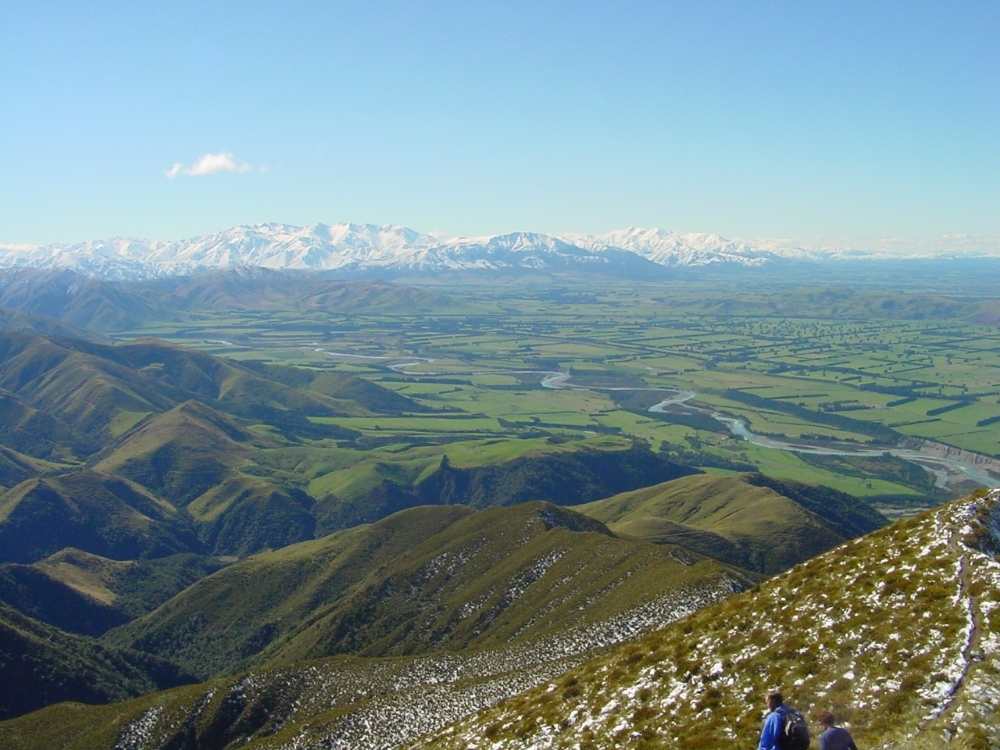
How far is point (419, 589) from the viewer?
13662 cm

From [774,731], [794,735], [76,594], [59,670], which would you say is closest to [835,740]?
[794,735]

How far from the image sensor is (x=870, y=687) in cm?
2838

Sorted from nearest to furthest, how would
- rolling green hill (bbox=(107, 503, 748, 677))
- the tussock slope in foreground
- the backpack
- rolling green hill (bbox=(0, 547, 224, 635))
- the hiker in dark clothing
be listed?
the hiker in dark clothing
the backpack
the tussock slope in foreground
rolling green hill (bbox=(107, 503, 748, 677))
rolling green hill (bbox=(0, 547, 224, 635))

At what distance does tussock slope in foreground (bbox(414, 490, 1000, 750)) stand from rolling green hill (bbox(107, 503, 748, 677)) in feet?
176

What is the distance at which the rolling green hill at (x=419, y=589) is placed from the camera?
108 meters

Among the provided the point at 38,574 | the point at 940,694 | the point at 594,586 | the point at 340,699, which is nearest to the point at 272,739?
the point at 340,699

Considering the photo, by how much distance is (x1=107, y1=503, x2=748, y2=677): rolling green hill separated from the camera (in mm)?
107688

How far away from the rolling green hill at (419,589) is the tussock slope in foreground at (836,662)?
5349cm

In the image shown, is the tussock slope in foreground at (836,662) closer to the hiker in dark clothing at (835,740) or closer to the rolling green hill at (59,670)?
the hiker in dark clothing at (835,740)

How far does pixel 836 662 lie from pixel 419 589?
11146 cm

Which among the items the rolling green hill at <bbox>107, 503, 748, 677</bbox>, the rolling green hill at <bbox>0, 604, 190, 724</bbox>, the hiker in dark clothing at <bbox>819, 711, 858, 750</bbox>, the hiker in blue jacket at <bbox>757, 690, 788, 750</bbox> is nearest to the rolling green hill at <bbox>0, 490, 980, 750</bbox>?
the hiker in dark clothing at <bbox>819, 711, 858, 750</bbox>

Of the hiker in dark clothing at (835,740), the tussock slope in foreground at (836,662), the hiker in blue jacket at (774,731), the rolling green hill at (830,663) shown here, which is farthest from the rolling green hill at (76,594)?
the hiker in dark clothing at (835,740)

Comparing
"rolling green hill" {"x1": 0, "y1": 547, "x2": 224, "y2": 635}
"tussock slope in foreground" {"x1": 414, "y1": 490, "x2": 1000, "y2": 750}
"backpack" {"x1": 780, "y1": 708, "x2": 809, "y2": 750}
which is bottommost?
"rolling green hill" {"x1": 0, "y1": 547, "x2": 224, "y2": 635}

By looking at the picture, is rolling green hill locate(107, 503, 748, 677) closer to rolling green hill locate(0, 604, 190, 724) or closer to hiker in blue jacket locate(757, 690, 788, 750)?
rolling green hill locate(0, 604, 190, 724)
